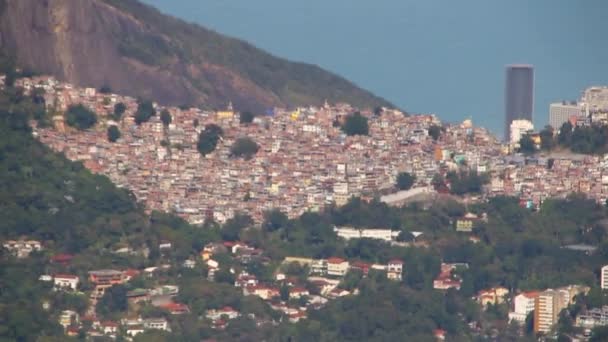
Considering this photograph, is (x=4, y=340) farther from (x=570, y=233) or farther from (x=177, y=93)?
(x=177, y=93)

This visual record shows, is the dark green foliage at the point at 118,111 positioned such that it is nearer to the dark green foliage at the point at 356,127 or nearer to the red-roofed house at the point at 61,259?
the dark green foliage at the point at 356,127

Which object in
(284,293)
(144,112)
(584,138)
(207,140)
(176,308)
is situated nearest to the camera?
(176,308)

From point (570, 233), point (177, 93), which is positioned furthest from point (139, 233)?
point (177, 93)

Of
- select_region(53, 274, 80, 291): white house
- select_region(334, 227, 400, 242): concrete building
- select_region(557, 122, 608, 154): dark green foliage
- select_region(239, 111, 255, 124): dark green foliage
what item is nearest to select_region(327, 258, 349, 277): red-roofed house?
select_region(334, 227, 400, 242): concrete building

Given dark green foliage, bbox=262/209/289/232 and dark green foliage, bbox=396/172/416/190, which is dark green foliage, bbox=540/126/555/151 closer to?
dark green foliage, bbox=396/172/416/190

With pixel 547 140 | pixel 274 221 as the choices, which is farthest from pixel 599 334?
pixel 547 140

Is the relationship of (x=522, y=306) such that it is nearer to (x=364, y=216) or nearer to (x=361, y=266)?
(x=361, y=266)
